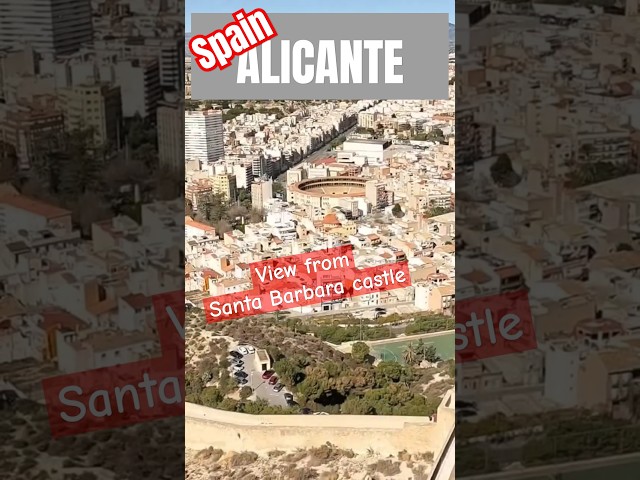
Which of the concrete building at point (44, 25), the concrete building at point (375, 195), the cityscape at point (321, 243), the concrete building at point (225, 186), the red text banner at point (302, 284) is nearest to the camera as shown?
the concrete building at point (44, 25)

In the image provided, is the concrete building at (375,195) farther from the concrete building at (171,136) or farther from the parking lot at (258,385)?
the concrete building at (171,136)

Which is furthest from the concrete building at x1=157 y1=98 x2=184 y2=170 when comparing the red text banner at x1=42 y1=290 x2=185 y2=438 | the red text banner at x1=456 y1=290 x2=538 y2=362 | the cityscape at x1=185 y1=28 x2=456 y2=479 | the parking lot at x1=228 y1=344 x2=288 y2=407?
the parking lot at x1=228 y1=344 x2=288 y2=407

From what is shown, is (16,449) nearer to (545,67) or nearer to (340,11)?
(545,67)

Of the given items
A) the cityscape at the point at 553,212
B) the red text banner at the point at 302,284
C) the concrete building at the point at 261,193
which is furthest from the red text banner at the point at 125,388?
the concrete building at the point at 261,193

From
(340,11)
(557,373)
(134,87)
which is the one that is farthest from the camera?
(340,11)

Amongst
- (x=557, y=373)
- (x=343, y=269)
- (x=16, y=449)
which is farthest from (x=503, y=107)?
(x=343, y=269)

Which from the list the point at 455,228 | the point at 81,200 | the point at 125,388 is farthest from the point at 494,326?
the point at 81,200
